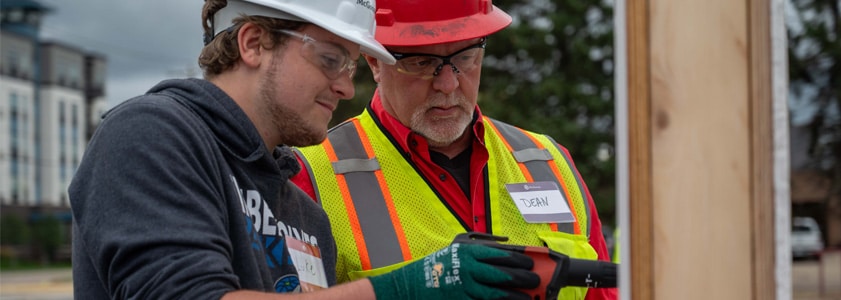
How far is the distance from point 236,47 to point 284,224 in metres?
0.40

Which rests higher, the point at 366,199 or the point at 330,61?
the point at 330,61

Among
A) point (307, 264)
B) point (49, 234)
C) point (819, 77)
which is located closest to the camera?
point (307, 264)

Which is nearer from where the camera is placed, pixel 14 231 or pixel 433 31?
pixel 433 31

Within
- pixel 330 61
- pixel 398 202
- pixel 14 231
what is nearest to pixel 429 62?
pixel 398 202

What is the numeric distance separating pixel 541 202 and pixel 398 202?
42cm

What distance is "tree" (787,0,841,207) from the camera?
38.1 ft

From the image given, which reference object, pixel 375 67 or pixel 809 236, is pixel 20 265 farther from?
pixel 375 67

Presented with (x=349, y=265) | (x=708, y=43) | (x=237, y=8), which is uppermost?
(x=237, y=8)

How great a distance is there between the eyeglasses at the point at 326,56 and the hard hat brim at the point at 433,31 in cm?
60

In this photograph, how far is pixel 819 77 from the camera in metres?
11.9

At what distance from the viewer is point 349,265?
244 centimetres

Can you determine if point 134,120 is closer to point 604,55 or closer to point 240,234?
point 240,234

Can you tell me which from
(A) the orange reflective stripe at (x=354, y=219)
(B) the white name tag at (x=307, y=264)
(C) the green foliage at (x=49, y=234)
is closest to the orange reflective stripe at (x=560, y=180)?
(A) the orange reflective stripe at (x=354, y=219)

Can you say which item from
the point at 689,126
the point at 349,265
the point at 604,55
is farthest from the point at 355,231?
the point at 604,55
